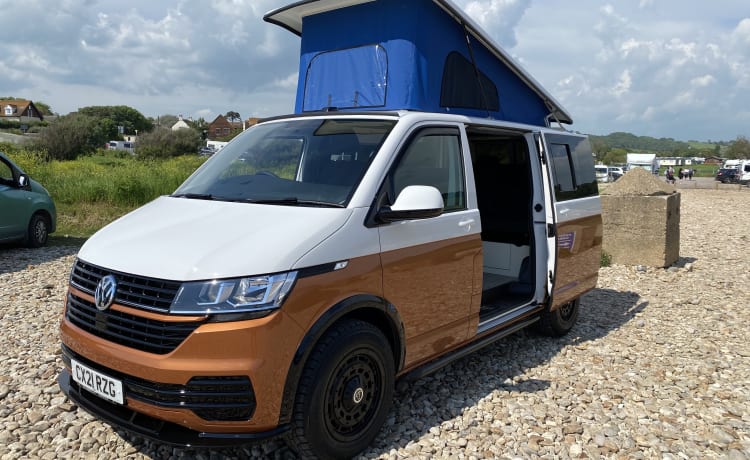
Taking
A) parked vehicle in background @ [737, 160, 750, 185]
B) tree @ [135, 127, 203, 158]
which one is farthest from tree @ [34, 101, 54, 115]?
parked vehicle in background @ [737, 160, 750, 185]

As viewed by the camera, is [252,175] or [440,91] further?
[440,91]

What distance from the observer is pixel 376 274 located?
10.6 ft

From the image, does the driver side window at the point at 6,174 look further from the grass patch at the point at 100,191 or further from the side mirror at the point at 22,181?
the grass patch at the point at 100,191

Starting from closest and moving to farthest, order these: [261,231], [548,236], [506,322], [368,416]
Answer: [261,231] < [368,416] < [506,322] < [548,236]

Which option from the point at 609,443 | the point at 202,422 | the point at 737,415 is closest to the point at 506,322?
the point at 609,443

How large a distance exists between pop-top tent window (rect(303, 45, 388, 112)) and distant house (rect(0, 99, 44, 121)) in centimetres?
10915

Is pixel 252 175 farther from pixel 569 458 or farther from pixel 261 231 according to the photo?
pixel 569 458

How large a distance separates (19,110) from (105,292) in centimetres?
11681

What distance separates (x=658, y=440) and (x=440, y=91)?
320 cm

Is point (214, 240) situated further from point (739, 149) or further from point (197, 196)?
point (739, 149)

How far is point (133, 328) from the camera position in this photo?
9.18 feet

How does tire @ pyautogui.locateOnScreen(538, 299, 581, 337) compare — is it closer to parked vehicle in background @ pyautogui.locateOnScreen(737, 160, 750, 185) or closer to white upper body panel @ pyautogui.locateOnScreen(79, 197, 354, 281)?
white upper body panel @ pyautogui.locateOnScreen(79, 197, 354, 281)

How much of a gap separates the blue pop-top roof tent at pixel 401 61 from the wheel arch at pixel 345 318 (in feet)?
7.09

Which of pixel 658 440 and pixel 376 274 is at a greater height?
pixel 376 274
